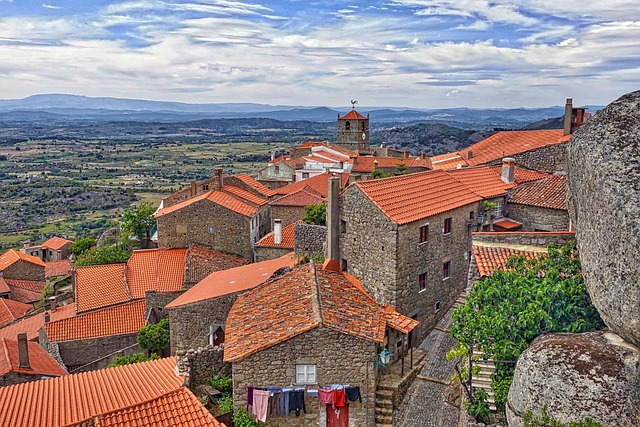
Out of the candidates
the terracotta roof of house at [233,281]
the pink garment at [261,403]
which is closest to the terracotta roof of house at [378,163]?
the terracotta roof of house at [233,281]

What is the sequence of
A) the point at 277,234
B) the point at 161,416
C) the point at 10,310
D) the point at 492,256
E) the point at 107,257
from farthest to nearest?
the point at 10,310 → the point at 107,257 → the point at 277,234 → the point at 492,256 → the point at 161,416

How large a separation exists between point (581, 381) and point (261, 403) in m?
8.97

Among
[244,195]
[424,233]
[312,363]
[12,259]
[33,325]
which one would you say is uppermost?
[424,233]

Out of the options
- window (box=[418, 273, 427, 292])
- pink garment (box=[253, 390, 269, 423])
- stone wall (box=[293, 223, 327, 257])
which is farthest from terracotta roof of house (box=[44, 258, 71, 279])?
pink garment (box=[253, 390, 269, 423])

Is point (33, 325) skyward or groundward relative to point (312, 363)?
groundward

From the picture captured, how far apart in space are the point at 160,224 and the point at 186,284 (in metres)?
7.62

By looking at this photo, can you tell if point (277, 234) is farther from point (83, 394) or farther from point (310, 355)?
point (310, 355)

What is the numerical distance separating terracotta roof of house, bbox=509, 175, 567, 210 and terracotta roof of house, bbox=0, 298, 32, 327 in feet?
128

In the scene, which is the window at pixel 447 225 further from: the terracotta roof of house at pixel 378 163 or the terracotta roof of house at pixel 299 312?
the terracotta roof of house at pixel 378 163

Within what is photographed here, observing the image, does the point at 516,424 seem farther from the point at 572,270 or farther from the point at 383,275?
the point at 383,275

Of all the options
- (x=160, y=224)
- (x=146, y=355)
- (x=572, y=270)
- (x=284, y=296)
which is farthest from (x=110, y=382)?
(x=160, y=224)

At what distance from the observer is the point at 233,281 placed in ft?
85.8

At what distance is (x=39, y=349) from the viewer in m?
29.6

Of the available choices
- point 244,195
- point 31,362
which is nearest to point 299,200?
point 244,195
